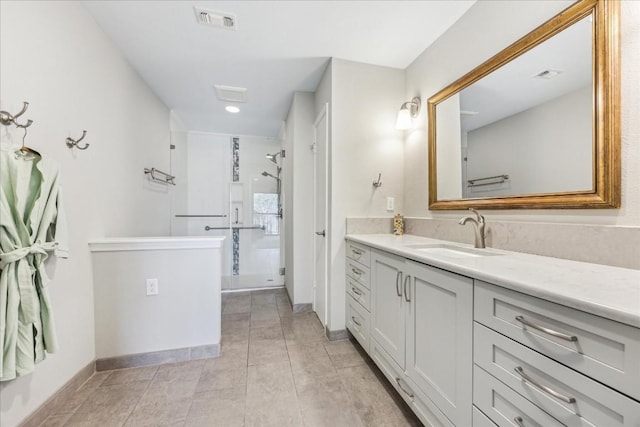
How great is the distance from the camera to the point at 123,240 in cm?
177

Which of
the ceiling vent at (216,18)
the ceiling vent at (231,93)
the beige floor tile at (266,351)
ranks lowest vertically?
the beige floor tile at (266,351)

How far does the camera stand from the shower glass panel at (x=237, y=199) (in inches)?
150

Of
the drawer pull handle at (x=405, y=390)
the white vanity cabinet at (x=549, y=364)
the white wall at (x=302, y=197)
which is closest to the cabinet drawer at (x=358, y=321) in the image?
the drawer pull handle at (x=405, y=390)

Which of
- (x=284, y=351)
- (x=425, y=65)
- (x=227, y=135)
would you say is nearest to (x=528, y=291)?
(x=284, y=351)

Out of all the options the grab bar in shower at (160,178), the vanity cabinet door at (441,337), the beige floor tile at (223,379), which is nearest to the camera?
the vanity cabinet door at (441,337)

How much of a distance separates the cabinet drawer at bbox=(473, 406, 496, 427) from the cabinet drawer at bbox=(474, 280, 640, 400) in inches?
12.4

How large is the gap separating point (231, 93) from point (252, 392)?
275 cm

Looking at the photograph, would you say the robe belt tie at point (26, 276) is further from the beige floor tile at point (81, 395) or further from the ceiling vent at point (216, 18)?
the ceiling vent at point (216, 18)

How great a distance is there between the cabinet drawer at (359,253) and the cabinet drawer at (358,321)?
0.34m

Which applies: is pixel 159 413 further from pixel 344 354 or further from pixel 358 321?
pixel 358 321

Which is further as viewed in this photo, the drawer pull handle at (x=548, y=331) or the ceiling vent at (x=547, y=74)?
the ceiling vent at (x=547, y=74)

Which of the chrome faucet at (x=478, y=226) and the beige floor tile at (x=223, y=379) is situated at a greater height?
the chrome faucet at (x=478, y=226)

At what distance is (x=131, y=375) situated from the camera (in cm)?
171

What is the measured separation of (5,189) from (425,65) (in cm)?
263
